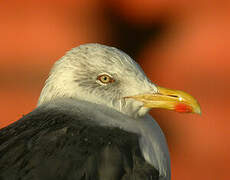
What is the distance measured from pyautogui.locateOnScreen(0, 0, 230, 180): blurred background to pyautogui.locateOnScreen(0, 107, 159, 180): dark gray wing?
1.37 meters

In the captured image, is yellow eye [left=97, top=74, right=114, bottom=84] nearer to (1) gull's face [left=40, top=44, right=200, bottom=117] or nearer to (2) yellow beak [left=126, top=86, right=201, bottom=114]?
(1) gull's face [left=40, top=44, right=200, bottom=117]

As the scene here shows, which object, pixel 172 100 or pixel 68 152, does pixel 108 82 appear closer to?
pixel 172 100

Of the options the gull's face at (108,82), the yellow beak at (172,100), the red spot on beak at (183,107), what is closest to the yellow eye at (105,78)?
the gull's face at (108,82)

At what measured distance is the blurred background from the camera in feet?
7.93

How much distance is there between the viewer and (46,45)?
2.43 metres

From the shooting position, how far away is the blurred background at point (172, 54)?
2.42 meters

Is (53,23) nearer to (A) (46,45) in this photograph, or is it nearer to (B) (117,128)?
(A) (46,45)

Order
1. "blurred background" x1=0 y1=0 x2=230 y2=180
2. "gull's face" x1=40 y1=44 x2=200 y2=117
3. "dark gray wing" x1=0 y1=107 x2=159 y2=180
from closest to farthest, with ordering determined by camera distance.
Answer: "dark gray wing" x1=0 y1=107 x2=159 y2=180 < "gull's face" x1=40 y1=44 x2=200 y2=117 < "blurred background" x1=0 y1=0 x2=230 y2=180

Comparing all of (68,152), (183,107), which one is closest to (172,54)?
(183,107)

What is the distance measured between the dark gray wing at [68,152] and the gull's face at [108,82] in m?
0.12

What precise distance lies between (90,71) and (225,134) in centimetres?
147

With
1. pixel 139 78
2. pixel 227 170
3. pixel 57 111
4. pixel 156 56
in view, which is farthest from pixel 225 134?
pixel 57 111

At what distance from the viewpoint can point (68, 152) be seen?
0.96m

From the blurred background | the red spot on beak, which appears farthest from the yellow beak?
the blurred background
